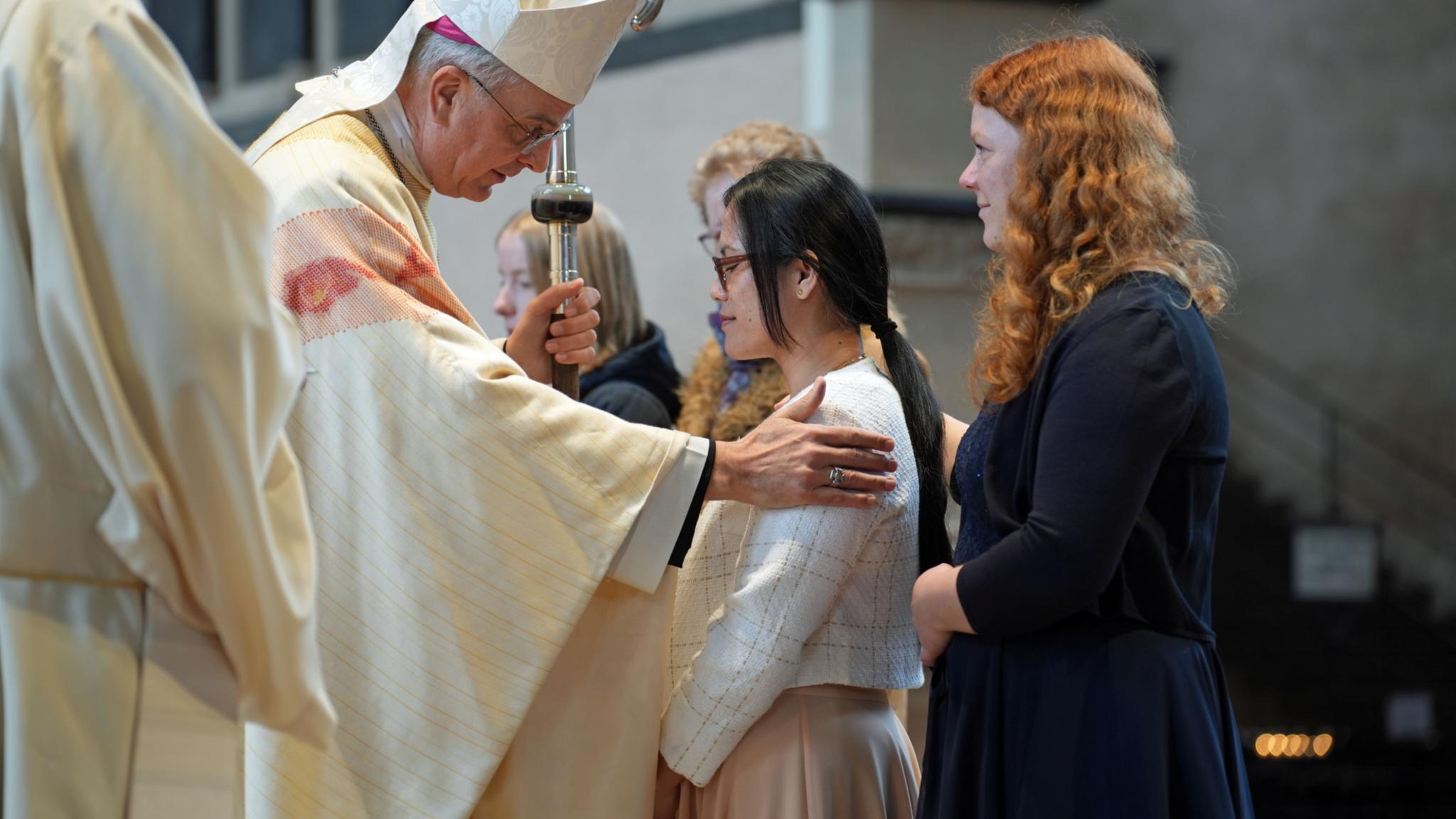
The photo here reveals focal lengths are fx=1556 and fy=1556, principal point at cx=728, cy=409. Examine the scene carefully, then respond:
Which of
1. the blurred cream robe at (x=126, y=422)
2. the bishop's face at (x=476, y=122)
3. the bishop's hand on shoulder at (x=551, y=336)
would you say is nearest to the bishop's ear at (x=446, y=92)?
the bishop's face at (x=476, y=122)

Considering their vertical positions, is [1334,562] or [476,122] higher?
[476,122]

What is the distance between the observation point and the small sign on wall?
25.7 feet

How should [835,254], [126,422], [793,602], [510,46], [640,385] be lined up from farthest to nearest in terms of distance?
[640,385] < [510,46] < [835,254] < [793,602] < [126,422]

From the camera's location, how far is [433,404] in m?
2.15

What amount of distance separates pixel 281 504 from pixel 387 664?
2.25 feet

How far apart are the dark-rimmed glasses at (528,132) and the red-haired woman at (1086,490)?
31.4 inches

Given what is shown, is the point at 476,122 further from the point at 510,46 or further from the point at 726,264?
the point at 726,264

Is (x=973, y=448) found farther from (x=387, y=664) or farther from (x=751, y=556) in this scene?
(x=387, y=664)

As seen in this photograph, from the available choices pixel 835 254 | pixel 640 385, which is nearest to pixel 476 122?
pixel 835 254

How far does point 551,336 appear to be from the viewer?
2707 mm

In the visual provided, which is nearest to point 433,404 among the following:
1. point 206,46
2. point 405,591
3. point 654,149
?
point 405,591

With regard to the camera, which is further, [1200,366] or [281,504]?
[1200,366]

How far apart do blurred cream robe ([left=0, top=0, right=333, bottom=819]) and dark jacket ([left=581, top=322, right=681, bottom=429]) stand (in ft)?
5.93

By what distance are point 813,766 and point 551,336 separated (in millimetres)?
945
